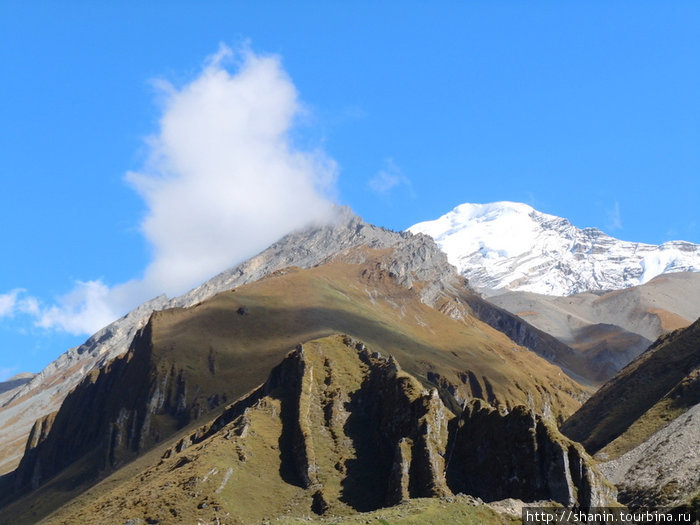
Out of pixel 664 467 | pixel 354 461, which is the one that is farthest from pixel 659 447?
pixel 354 461

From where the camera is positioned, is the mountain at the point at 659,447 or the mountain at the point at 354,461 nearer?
the mountain at the point at 354,461

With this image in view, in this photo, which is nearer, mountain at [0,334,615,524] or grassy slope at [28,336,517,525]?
mountain at [0,334,615,524]

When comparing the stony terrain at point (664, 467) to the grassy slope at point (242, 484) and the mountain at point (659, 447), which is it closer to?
the mountain at point (659, 447)

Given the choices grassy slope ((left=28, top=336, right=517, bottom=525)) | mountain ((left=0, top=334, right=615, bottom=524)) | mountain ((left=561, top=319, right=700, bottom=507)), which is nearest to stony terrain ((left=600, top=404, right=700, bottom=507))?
mountain ((left=561, top=319, right=700, bottom=507))

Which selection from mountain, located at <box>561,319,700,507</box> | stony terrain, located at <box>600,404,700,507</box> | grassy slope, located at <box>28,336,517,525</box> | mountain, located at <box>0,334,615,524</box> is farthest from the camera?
mountain, located at <box>561,319,700,507</box>

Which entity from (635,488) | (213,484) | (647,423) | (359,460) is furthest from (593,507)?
(647,423)

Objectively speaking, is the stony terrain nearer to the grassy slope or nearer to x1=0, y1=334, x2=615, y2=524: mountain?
x1=0, y1=334, x2=615, y2=524: mountain

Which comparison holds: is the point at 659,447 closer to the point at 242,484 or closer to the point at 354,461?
the point at 354,461

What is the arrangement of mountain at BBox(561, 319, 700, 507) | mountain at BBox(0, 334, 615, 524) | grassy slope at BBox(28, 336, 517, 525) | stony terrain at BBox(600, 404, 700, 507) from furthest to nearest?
mountain at BBox(561, 319, 700, 507), stony terrain at BBox(600, 404, 700, 507), grassy slope at BBox(28, 336, 517, 525), mountain at BBox(0, 334, 615, 524)

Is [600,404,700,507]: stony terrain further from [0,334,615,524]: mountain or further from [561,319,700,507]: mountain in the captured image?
[0,334,615,524]: mountain

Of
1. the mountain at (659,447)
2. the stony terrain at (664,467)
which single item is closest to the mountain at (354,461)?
the stony terrain at (664,467)

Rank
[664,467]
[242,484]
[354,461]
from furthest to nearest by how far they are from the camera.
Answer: [354,461], [664,467], [242,484]

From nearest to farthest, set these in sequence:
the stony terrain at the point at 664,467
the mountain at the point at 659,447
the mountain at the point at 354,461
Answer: the mountain at the point at 354,461 < the stony terrain at the point at 664,467 < the mountain at the point at 659,447

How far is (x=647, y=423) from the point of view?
179125mm
